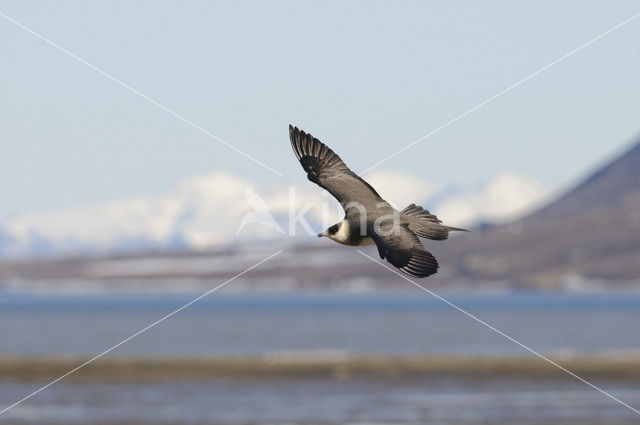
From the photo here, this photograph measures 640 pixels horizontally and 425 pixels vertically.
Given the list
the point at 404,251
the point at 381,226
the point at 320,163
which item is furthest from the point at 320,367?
the point at 404,251

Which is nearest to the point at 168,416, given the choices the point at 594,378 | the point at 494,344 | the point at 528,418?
the point at 528,418

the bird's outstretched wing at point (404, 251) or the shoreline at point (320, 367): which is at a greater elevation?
the shoreline at point (320, 367)

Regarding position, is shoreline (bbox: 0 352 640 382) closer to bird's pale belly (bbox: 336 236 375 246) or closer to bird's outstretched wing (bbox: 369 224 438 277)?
bird's pale belly (bbox: 336 236 375 246)

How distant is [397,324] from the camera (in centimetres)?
14375

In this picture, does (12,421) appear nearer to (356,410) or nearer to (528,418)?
(356,410)

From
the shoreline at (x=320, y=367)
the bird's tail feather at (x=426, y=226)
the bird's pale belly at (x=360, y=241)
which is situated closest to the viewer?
the bird's tail feather at (x=426, y=226)

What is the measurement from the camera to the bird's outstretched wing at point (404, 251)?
14.0 m

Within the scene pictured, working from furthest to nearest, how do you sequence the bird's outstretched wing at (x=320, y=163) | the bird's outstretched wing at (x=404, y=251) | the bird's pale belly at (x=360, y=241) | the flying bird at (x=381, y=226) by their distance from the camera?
the bird's outstretched wing at (x=320, y=163) → the bird's pale belly at (x=360, y=241) → the flying bird at (x=381, y=226) → the bird's outstretched wing at (x=404, y=251)

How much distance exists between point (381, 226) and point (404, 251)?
0.78 metres

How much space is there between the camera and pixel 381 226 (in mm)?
15031

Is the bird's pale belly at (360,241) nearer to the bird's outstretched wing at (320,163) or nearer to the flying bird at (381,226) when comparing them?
the flying bird at (381,226)

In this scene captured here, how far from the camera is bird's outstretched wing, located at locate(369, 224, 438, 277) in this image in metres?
14.0

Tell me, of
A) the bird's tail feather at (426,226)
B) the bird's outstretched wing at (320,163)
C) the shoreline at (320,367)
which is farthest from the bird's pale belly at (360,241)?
the shoreline at (320,367)

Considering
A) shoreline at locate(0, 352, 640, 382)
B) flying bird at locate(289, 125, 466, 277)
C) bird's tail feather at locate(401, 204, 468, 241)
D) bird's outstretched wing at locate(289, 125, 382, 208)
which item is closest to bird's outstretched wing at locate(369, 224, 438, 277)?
flying bird at locate(289, 125, 466, 277)
